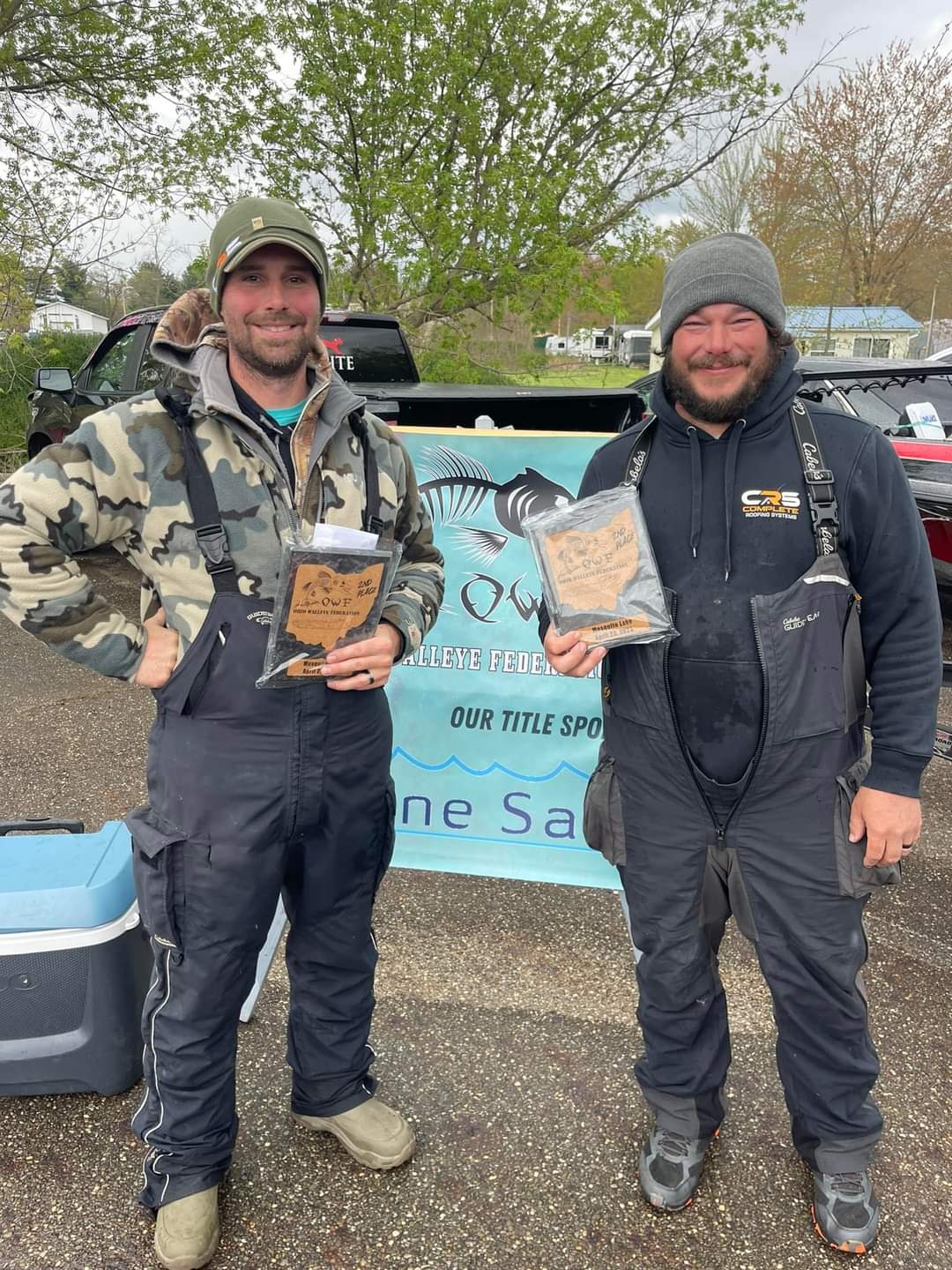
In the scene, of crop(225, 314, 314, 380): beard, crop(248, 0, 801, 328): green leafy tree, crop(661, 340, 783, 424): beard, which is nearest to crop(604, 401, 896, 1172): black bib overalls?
crop(661, 340, 783, 424): beard

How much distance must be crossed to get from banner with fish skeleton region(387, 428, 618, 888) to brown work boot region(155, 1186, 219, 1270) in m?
1.36

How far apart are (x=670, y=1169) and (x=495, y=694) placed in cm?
151

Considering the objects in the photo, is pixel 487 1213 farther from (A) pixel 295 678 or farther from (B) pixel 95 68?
(B) pixel 95 68

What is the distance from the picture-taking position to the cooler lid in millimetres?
2248

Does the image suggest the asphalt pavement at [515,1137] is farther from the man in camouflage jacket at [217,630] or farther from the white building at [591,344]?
the white building at [591,344]

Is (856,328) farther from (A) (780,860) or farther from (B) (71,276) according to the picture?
(A) (780,860)

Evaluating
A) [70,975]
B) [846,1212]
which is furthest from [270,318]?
[846,1212]

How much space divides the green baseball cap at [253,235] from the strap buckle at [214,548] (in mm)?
520

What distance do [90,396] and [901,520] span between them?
7.69 meters

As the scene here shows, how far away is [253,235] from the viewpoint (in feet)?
6.05

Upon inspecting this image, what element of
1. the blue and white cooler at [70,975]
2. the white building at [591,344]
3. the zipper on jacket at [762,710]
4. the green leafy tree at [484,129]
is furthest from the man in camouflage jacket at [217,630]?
the white building at [591,344]

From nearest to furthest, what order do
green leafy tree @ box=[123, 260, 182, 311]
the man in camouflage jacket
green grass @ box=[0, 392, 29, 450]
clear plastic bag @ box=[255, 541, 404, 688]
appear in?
clear plastic bag @ box=[255, 541, 404, 688], the man in camouflage jacket, green grass @ box=[0, 392, 29, 450], green leafy tree @ box=[123, 260, 182, 311]

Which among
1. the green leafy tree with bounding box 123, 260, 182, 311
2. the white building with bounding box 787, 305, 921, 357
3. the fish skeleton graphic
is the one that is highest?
the white building with bounding box 787, 305, 921, 357

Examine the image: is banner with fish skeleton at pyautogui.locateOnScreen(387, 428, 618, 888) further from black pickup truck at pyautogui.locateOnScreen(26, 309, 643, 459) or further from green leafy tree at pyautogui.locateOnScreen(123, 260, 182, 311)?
green leafy tree at pyautogui.locateOnScreen(123, 260, 182, 311)
